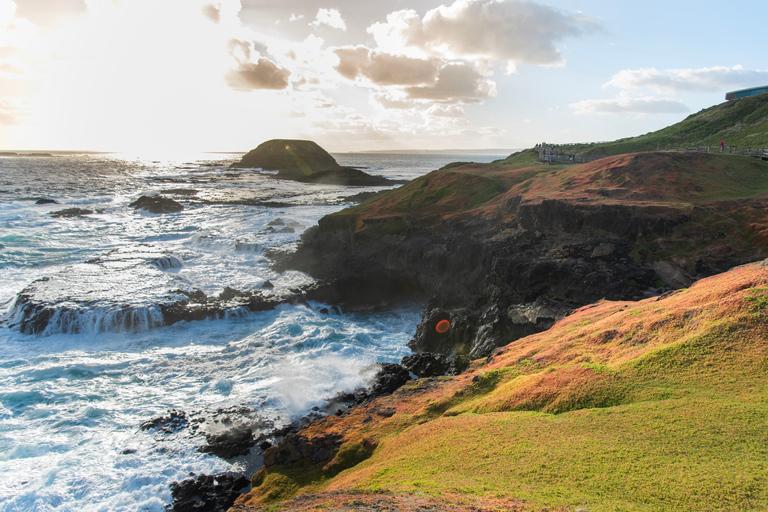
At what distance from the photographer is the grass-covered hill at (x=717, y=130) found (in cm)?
5033

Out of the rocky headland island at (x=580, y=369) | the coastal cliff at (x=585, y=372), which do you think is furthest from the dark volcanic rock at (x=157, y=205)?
the coastal cliff at (x=585, y=372)

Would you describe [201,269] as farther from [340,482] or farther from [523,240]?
[340,482]

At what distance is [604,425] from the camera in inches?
349

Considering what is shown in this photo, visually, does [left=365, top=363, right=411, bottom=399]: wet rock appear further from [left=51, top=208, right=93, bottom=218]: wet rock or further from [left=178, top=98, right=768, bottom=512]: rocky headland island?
[left=51, top=208, right=93, bottom=218]: wet rock

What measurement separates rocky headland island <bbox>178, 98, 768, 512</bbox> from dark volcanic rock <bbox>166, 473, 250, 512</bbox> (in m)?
2.10

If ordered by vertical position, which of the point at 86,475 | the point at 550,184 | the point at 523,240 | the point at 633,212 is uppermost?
the point at 550,184

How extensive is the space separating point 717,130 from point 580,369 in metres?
66.3

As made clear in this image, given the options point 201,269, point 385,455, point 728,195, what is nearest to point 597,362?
point 385,455

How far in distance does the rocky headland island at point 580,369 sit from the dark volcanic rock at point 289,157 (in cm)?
12319

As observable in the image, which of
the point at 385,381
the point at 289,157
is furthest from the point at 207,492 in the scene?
the point at 289,157

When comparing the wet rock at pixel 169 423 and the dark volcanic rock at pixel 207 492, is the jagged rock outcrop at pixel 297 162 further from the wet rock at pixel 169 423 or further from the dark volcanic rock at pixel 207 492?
the dark volcanic rock at pixel 207 492

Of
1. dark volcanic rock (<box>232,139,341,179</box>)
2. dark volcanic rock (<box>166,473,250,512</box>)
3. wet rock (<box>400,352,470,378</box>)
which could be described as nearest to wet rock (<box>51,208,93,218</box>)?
dark volcanic rock (<box>166,473,250,512</box>)

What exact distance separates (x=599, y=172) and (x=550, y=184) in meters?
3.93

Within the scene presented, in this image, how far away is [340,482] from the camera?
406 inches
